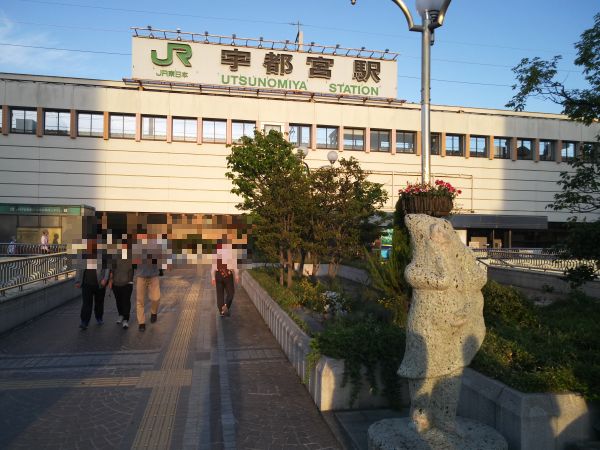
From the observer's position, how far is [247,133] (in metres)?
34.8

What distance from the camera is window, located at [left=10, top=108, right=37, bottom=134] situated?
32125mm

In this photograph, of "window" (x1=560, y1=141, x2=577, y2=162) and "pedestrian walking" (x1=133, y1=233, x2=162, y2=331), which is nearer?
"pedestrian walking" (x1=133, y1=233, x2=162, y2=331)

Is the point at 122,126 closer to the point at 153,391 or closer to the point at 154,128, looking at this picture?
the point at 154,128

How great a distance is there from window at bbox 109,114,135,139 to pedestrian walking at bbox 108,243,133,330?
26.0 m

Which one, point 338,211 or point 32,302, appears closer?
point 32,302

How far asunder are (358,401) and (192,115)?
31236 millimetres

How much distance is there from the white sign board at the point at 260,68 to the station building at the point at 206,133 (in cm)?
7

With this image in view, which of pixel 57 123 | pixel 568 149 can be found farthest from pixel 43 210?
pixel 568 149

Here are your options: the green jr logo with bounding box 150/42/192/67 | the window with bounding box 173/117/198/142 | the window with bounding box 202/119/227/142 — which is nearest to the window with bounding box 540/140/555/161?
the window with bounding box 202/119/227/142

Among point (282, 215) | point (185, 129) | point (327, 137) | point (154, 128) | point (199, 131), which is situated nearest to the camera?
point (282, 215)

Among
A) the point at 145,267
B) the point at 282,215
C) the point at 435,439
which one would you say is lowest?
the point at 435,439

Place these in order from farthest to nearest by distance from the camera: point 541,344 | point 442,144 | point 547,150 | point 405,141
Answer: point 547,150
point 442,144
point 405,141
point 541,344

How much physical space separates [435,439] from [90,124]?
34.2 meters

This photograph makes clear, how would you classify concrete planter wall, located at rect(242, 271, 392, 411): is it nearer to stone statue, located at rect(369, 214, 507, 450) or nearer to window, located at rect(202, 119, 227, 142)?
stone statue, located at rect(369, 214, 507, 450)
